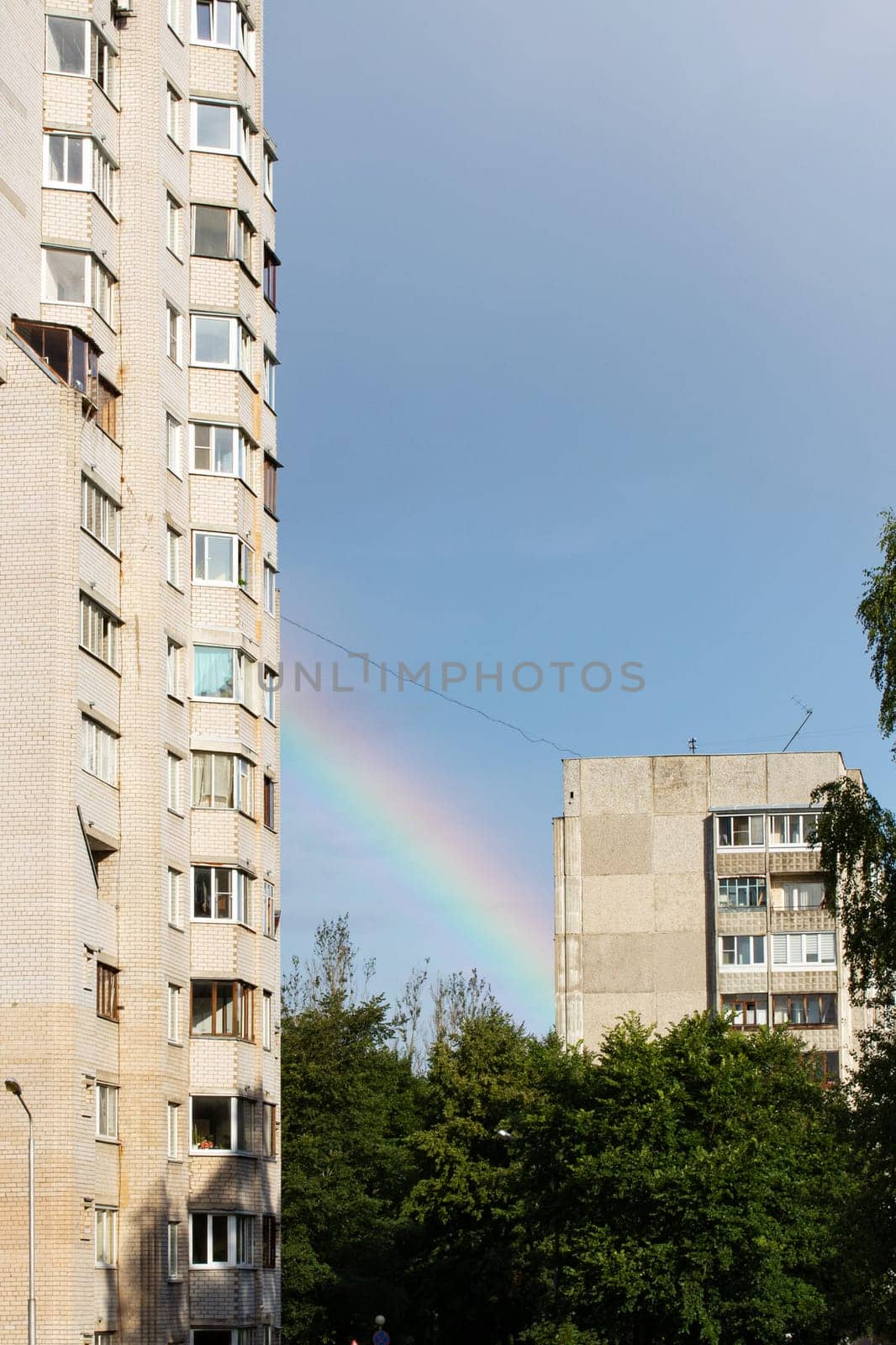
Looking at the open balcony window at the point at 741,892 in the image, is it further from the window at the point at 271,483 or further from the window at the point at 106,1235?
the window at the point at 106,1235

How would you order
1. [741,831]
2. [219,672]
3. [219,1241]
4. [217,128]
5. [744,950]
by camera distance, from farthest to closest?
1. [741,831]
2. [744,950]
3. [217,128]
4. [219,672]
5. [219,1241]

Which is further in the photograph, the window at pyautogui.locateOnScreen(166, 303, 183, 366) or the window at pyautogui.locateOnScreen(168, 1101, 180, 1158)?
the window at pyautogui.locateOnScreen(166, 303, 183, 366)

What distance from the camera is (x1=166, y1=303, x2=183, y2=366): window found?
55375 millimetres

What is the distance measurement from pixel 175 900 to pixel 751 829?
2629 inches

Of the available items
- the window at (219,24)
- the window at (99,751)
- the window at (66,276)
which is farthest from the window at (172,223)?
the window at (99,751)

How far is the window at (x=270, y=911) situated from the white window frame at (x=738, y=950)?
191 ft

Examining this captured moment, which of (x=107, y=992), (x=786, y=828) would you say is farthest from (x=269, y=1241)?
(x=786, y=828)

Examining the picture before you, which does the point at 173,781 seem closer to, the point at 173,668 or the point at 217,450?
the point at 173,668

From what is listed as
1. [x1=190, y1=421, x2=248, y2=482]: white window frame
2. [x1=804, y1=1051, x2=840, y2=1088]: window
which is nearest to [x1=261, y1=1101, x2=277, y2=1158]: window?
[x1=190, y1=421, x2=248, y2=482]: white window frame

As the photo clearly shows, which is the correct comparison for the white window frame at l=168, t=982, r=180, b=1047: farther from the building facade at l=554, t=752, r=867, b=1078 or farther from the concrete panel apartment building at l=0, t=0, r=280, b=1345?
the building facade at l=554, t=752, r=867, b=1078

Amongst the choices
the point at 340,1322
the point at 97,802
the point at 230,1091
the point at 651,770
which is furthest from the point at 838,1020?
the point at 97,802

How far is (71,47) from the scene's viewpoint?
52844mm

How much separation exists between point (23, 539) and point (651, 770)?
7705 cm

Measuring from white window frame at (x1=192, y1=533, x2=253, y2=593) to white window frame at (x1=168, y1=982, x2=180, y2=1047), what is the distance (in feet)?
39.9
